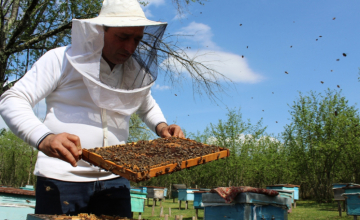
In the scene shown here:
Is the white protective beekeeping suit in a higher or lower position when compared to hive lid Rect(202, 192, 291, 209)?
higher

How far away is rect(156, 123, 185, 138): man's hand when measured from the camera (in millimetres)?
2370

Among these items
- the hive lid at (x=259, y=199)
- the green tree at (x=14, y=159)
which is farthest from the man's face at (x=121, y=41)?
the green tree at (x=14, y=159)

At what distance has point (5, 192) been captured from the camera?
476 centimetres

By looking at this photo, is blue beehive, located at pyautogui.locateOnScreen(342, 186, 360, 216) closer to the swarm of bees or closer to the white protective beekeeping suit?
the swarm of bees

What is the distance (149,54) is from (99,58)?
553mm

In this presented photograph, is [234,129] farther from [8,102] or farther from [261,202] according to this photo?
[8,102]

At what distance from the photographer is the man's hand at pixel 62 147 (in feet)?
5.13

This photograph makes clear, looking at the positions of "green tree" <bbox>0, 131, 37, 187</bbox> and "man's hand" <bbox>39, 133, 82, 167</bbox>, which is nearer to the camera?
"man's hand" <bbox>39, 133, 82, 167</bbox>

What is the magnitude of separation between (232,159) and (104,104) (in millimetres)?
25260

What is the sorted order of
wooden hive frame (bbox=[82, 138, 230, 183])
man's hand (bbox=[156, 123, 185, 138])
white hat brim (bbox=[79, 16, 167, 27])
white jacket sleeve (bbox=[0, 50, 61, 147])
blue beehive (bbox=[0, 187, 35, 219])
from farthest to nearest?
1. blue beehive (bbox=[0, 187, 35, 219])
2. man's hand (bbox=[156, 123, 185, 138])
3. white hat brim (bbox=[79, 16, 167, 27])
4. white jacket sleeve (bbox=[0, 50, 61, 147])
5. wooden hive frame (bbox=[82, 138, 230, 183])

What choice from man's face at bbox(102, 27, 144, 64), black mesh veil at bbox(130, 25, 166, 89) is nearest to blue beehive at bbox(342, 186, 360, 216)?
black mesh veil at bbox(130, 25, 166, 89)

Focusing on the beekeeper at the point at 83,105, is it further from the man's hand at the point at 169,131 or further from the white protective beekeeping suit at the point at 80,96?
the man's hand at the point at 169,131

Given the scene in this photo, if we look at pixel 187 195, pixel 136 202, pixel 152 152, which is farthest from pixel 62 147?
pixel 187 195

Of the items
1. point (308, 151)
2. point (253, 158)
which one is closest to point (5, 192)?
point (308, 151)
